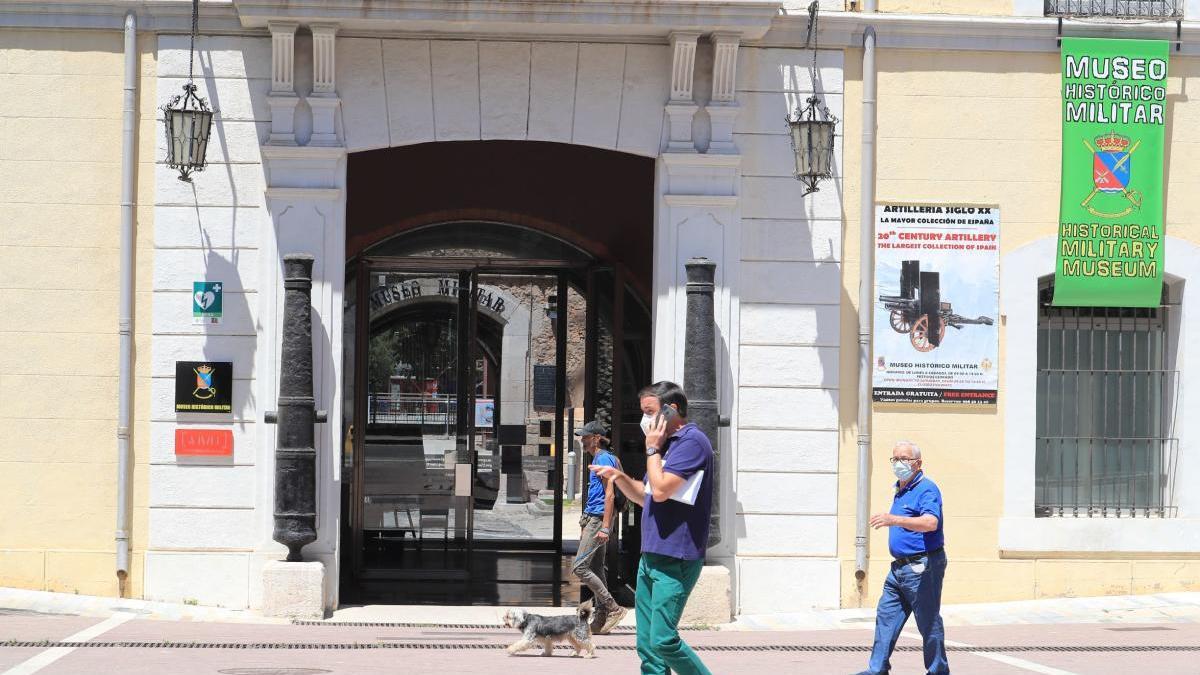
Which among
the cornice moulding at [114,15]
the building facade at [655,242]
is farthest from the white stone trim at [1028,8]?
the cornice moulding at [114,15]

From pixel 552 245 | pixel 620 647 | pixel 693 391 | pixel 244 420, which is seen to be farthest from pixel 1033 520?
pixel 244 420

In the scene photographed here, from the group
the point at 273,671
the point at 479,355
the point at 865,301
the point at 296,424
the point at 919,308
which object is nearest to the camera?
the point at 273,671

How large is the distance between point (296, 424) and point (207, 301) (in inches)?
55.0

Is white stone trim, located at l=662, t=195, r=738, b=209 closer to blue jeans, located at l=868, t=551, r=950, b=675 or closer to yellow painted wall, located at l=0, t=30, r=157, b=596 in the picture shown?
yellow painted wall, located at l=0, t=30, r=157, b=596

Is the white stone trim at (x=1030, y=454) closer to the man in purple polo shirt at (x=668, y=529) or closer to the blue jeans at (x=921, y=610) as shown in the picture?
the blue jeans at (x=921, y=610)

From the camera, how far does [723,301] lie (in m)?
13.9

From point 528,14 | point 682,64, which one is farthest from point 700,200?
point 528,14

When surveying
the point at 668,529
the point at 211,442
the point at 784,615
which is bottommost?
the point at 784,615

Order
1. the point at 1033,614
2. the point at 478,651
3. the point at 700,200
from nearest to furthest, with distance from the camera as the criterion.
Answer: the point at 478,651 → the point at 1033,614 → the point at 700,200

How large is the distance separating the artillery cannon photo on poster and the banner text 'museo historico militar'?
1.08 m

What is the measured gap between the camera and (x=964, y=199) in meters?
14.2

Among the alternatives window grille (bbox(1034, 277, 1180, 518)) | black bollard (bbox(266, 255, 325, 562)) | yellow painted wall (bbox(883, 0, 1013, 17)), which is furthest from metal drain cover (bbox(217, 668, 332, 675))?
yellow painted wall (bbox(883, 0, 1013, 17))

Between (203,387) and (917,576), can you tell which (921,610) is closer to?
(917,576)

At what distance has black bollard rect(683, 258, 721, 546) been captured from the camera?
1344cm
